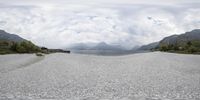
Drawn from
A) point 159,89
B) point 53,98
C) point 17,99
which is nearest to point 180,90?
point 159,89

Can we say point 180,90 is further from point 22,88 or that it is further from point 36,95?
point 22,88

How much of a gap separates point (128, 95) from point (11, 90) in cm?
1003

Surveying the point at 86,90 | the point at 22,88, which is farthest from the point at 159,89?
the point at 22,88

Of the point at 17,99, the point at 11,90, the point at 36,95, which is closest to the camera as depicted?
the point at 17,99

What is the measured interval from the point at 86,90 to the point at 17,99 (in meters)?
7.18

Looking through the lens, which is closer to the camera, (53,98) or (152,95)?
(53,98)

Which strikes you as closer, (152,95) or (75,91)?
(152,95)

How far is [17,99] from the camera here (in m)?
21.3

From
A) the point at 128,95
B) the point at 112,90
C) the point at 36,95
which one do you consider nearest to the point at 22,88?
the point at 36,95

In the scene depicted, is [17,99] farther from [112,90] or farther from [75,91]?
[112,90]

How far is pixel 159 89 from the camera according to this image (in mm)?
27422

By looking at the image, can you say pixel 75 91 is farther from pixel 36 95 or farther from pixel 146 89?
pixel 146 89

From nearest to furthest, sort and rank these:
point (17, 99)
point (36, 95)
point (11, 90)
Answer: point (17, 99)
point (36, 95)
point (11, 90)

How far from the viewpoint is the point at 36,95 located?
23.7m
